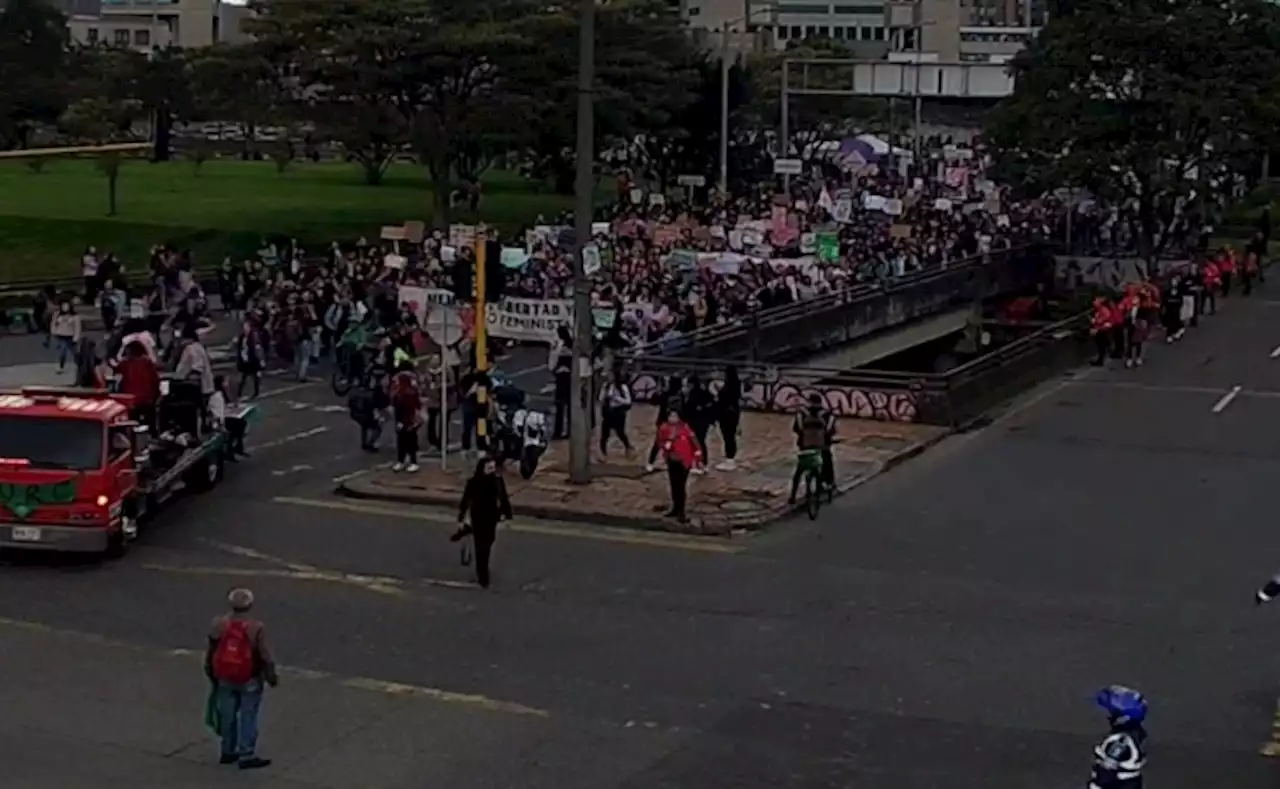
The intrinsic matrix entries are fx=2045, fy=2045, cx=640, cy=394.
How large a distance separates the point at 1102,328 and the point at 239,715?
29567 mm

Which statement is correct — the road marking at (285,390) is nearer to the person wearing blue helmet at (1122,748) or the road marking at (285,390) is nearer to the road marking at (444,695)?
the road marking at (444,695)

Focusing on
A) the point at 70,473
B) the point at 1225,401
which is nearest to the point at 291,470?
the point at 70,473

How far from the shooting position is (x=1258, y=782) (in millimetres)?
13664

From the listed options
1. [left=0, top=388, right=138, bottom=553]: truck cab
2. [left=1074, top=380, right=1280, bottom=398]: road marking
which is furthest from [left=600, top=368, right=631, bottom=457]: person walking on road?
[left=1074, top=380, right=1280, bottom=398]: road marking

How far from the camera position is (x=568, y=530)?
75.3 feet

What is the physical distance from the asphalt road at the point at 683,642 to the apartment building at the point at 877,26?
6307 centimetres

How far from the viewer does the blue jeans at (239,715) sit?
13.3m

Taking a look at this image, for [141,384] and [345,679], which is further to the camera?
[141,384]

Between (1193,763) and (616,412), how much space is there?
1410 cm

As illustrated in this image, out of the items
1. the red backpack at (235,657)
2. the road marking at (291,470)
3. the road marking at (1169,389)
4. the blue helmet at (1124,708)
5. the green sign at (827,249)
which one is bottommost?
the road marking at (291,470)

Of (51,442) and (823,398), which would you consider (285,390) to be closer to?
(823,398)

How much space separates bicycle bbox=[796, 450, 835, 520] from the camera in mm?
23969

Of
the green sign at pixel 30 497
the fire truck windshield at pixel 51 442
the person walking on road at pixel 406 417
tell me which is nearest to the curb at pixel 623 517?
the person walking on road at pixel 406 417

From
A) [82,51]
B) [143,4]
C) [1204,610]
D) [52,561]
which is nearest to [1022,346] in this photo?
[1204,610]
